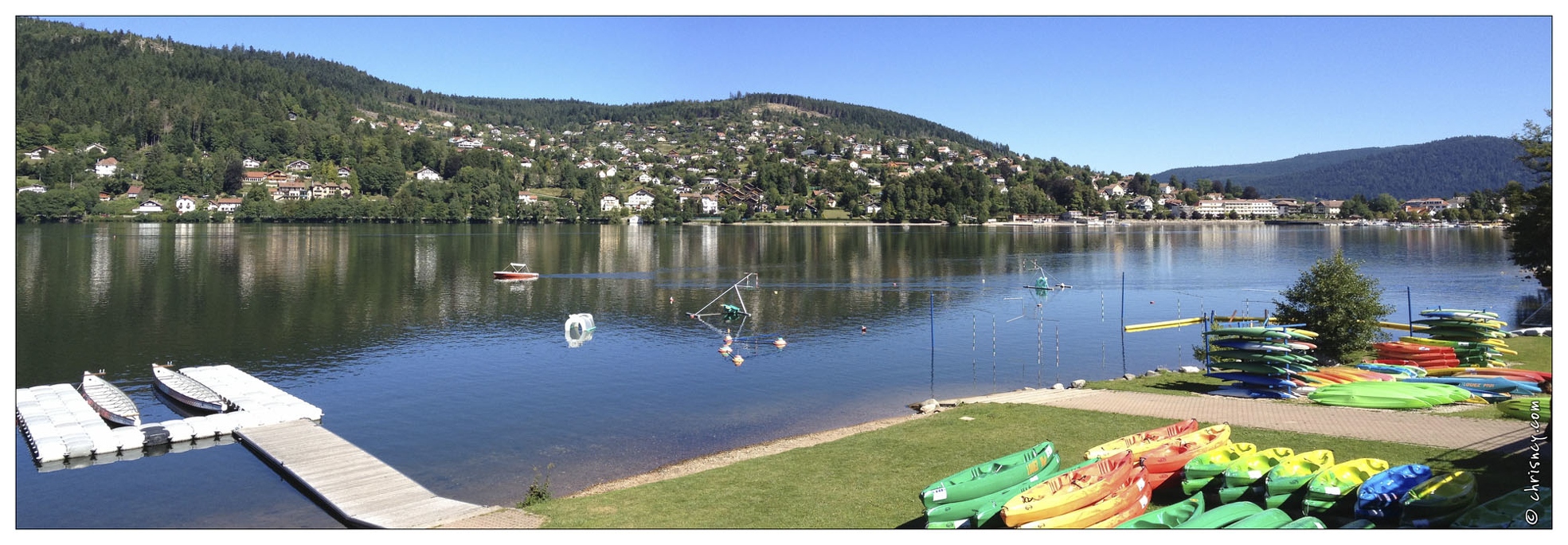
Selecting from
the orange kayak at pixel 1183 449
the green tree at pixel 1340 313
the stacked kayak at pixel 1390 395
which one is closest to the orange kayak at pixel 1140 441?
the orange kayak at pixel 1183 449

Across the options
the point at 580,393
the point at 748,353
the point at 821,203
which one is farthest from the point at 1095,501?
the point at 821,203

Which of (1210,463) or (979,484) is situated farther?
(1210,463)

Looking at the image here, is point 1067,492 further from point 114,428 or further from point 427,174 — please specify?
point 427,174

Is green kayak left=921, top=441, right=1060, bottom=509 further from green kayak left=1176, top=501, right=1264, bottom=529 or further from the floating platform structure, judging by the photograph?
the floating platform structure

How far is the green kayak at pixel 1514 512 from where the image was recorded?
10.6 meters

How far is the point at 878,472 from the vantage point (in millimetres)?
16141

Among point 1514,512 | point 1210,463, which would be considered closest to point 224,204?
point 1210,463

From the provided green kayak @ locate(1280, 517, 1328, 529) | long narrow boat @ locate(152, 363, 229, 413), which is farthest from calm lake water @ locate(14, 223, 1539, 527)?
green kayak @ locate(1280, 517, 1328, 529)

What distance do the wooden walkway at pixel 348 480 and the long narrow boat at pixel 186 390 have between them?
148 inches

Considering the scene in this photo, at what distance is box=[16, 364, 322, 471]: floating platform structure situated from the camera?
20.1m

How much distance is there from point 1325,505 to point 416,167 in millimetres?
200644

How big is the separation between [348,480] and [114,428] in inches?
364

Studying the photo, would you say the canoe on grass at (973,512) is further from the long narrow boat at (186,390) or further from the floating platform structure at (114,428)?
the long narrow boat at (186,390)

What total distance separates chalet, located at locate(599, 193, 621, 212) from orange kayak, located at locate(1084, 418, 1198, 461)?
170 m
